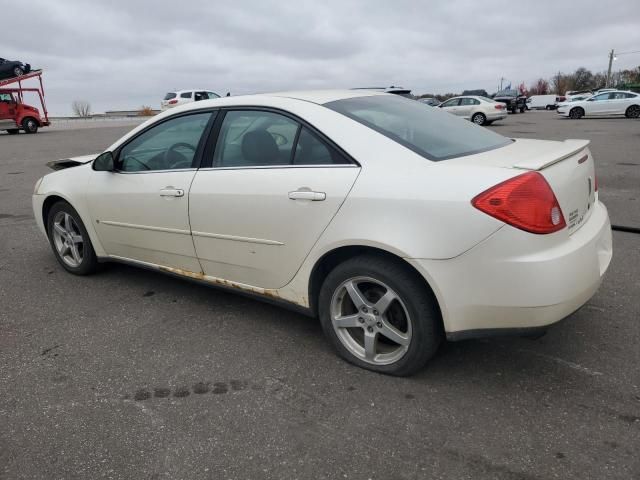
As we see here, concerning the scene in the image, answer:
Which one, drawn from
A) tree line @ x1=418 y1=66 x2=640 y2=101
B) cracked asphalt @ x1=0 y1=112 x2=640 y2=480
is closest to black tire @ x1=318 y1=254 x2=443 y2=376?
cracked asphalt @ x1=0 y1=112 x2=640 y2=480

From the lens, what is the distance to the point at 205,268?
136 inches

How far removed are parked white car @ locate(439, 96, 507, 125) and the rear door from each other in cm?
2297

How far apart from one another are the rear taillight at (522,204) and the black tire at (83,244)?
335 centimetres

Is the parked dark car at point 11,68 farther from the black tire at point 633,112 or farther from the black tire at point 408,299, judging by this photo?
the black tire at point 633,112

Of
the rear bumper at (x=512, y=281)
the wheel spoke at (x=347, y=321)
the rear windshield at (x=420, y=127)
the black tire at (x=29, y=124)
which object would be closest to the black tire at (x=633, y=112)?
the rear windshield at (x=420, y=127)

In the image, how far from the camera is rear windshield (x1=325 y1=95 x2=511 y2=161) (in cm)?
279

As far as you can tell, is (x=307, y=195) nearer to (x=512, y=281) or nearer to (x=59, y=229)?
Result: (x=512, y=281)

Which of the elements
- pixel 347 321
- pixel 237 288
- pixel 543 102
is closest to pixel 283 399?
pixel 347 321

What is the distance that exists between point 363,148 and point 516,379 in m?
1.49

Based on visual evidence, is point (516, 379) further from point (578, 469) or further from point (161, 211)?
point (161, 211)

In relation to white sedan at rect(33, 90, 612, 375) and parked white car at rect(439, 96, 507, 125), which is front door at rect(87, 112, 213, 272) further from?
parked white car at rect(439, 96, 507, 125)

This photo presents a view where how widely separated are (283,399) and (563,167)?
1850mm

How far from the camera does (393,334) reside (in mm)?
2707

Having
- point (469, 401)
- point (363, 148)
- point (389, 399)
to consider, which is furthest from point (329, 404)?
point (363, 148)
